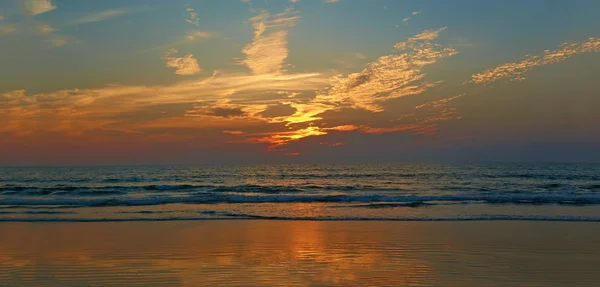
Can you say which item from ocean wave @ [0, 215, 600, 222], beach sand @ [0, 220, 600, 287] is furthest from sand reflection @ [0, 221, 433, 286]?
ocean wave @ [0, 215, 600, 222]

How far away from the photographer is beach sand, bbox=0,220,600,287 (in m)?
8.36

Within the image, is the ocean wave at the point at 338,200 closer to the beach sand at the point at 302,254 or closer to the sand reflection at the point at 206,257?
the beach sand at the point at 302,254

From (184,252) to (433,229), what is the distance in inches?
308

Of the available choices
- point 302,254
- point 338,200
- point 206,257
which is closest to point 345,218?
point 302,254

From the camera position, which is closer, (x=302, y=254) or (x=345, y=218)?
(x=302, y=254)

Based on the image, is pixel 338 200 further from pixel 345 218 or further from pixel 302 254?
pixel 302 254

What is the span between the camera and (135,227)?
15.0 meters

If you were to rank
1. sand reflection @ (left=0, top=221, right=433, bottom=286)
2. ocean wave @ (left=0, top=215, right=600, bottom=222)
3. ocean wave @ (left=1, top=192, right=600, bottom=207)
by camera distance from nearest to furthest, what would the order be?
sand reflection @ (left=0, top=221, right=433, bottom=286), ocean wave @ (left=0, top=215, right=600, bottom=222), ocean wave @ (left=1, top=192, right=600, bottom=207)

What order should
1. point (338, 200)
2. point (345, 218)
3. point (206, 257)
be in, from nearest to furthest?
point (206, 257) < point (345, 218) < point (338, 200)

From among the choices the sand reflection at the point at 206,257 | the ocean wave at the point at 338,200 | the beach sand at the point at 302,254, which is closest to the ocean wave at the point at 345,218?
the beach sand at the point at 302,254

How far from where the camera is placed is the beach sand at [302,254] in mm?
8359

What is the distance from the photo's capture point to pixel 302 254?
10375mm

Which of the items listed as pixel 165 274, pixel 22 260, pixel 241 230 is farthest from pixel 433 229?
pixel 22 260

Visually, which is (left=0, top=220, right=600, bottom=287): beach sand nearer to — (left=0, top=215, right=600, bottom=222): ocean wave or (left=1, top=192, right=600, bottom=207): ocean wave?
(left=0, top=215, right=600, bottom=222): ocean wave
